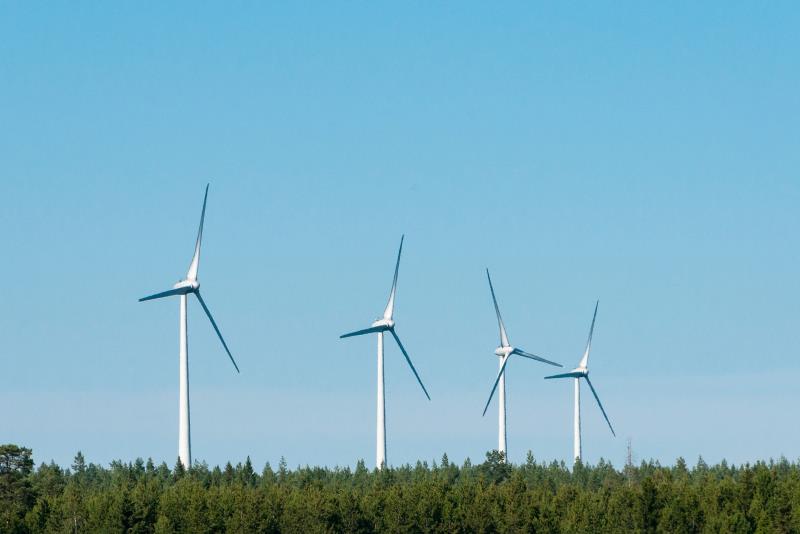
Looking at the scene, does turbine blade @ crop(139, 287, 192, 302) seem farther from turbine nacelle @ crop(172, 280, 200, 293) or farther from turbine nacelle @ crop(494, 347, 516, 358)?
turbine nacelle @ crop(494, 347, 516, 358)

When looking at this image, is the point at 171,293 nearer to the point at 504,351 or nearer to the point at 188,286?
the point at 188,286

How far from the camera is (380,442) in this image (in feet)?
501

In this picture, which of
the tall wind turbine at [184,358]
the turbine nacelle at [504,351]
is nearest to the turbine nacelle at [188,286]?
the tall wind turbine at [184,358]

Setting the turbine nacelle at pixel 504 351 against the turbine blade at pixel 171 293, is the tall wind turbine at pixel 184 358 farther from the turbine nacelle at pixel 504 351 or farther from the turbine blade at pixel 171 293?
the turbine nacelle at pixel 504 351

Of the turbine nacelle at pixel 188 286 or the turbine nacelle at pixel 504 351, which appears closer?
the turbine nacelle at pixel 188 286

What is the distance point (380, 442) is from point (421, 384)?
938 cm

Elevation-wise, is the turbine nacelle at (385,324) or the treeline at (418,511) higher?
the turbine nacelle at (385,324)

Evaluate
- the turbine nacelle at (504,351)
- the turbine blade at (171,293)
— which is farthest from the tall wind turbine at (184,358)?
the turbine nacelle at (504,351)

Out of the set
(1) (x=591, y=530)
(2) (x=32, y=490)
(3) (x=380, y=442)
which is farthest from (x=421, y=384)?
(2) (x=32, y=490)

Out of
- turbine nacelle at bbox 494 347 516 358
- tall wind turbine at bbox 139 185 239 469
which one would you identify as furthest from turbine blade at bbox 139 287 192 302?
turbine nacelle at bbox 494 347 516 358

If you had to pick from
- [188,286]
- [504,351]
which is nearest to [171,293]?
[188,286]

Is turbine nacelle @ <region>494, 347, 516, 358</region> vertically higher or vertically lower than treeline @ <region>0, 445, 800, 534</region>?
higher

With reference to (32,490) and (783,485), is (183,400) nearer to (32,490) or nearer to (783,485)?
(32,490)

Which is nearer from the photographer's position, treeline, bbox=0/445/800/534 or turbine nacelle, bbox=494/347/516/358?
treeline, bbox=0/445/800/534
